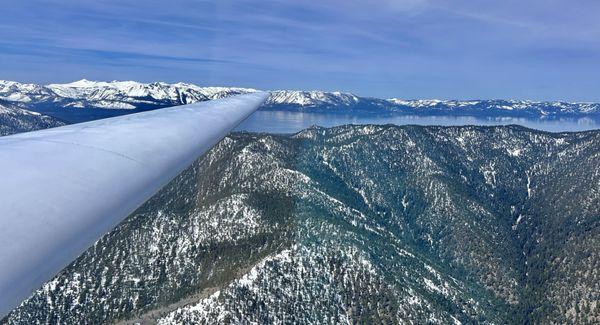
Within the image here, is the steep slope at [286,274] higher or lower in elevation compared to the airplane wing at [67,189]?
lower

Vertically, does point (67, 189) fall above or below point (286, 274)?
above

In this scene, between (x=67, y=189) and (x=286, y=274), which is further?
(x=286, y=274)

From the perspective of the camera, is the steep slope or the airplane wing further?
the steep slope

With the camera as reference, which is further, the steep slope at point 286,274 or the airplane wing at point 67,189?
the steep slope at point 286,274

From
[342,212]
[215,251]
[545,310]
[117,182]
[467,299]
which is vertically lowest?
[545,310]

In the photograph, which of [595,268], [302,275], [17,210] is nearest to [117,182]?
[17,210]

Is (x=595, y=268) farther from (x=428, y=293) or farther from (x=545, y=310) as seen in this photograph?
(x=428, y=293)

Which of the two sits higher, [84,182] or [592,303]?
[84,182]

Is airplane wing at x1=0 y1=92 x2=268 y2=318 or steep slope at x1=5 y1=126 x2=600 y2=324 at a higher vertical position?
airplane wing at x1=0 y1=92 x2=268 y2=318
